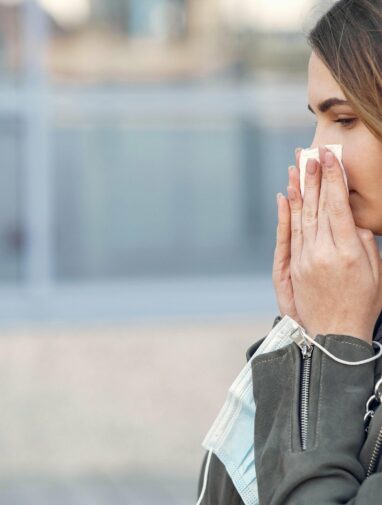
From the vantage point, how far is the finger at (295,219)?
201 centimetres

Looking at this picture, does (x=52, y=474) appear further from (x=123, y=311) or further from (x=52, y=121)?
(x=52, y=121)

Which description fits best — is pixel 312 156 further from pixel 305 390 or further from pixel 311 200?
pixel 305 390

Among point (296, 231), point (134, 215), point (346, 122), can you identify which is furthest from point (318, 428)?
point (134, 215)

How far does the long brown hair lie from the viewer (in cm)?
188

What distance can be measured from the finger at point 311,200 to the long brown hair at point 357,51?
123mm

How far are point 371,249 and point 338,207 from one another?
8 cm

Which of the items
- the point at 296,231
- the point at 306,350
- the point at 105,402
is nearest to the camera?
the point at 306,350

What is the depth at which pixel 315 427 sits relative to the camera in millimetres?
1800

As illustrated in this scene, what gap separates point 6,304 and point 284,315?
14.2 ft

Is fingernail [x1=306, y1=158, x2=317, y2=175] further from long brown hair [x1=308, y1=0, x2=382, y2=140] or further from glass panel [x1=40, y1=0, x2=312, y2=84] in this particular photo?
glass panel [x1=40, y1=0, x2=312, y2=84]

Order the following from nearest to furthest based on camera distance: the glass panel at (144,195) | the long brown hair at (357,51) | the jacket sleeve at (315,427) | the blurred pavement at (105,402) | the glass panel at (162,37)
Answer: the jacket sleeve at (315,427) → the long brown hair at (357,51) → the blurred pavement at (105,402) → the glass panel at (162,37) → the glass panel at (144,195)

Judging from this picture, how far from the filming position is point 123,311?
6262 mm

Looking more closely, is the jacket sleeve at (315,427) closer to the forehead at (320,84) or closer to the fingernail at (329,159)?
the fingernail at (329,159)

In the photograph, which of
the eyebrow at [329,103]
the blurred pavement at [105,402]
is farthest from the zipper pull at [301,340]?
→ the blurred pavement at [105,402]
